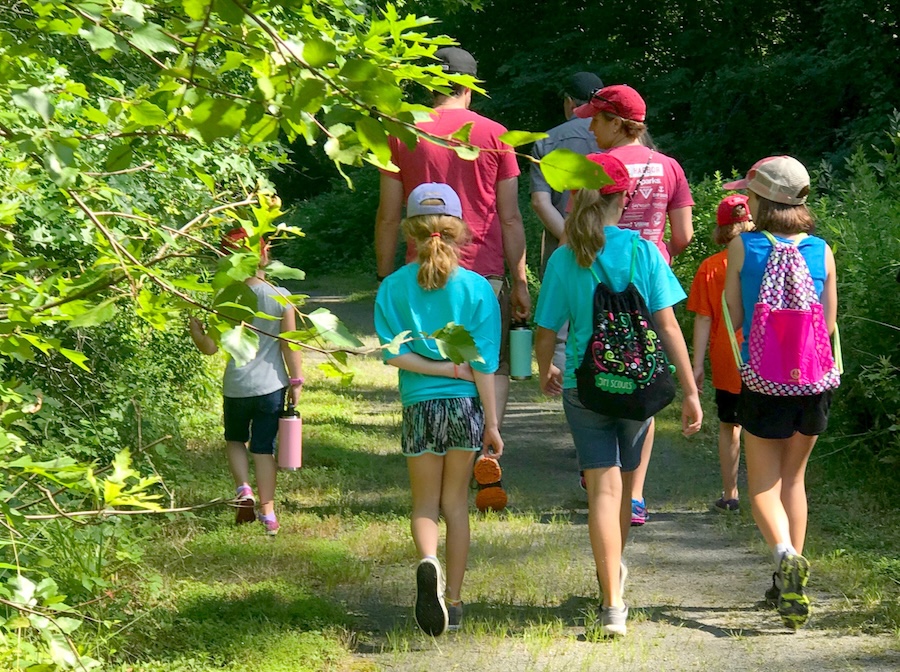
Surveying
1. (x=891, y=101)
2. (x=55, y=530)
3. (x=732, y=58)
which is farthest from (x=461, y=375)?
(x=732, y=58)

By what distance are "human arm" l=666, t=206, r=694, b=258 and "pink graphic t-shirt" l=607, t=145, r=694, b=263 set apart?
3cm

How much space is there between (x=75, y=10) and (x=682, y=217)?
434 cm

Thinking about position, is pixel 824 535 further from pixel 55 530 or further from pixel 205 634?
pixel 55 530

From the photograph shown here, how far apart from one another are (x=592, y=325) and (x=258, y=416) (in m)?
2.30

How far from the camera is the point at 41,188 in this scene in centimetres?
511

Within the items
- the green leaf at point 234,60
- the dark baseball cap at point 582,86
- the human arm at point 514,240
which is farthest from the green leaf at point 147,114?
the dark baseball cap at point 582,86

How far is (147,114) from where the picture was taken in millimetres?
2664

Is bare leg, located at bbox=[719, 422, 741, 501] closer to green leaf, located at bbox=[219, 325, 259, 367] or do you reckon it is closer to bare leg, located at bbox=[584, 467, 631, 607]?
bare leg, located at bbox=[584, 467, 631, 607]

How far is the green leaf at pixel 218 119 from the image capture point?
2.02m

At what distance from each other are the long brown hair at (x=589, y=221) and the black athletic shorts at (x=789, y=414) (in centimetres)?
89

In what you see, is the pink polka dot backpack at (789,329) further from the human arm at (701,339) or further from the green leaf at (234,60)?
the green leaf at (234,60)

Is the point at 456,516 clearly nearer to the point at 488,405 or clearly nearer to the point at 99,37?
the point at 488,405

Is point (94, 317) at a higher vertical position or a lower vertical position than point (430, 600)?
higher

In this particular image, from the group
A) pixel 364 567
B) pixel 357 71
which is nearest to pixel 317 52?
pixel 357 71
